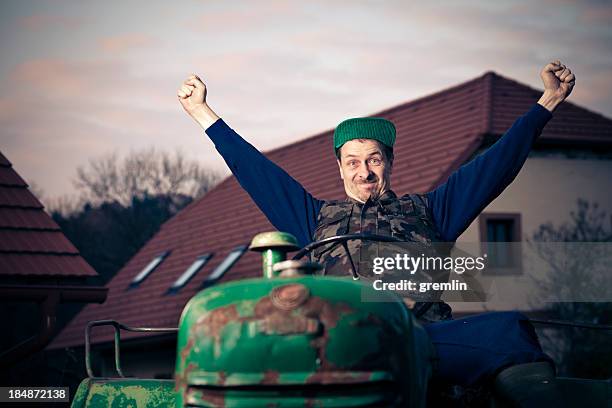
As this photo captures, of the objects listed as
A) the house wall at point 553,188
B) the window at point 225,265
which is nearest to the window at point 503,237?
the house wall at point 553,188

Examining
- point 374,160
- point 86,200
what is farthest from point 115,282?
point 374,160

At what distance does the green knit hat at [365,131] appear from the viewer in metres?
5.15

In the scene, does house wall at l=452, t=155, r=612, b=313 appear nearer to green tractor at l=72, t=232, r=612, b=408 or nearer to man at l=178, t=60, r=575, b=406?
man at l=178, t=60, r=575, b=406

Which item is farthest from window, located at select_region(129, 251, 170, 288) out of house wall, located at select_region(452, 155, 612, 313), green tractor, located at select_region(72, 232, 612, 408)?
green tractor, located at select_region(72, 232, 612, 408)

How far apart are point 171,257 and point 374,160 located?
24.9 meters

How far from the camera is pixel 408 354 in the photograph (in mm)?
3188

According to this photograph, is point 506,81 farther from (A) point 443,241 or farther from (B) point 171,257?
(A) point 443,241

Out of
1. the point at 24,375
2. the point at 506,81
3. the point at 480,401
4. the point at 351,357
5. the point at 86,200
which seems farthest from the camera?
the point at 86,200

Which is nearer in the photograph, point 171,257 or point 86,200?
point 171,257

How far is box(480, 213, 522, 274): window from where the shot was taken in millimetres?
21688

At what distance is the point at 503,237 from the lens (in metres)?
22.5

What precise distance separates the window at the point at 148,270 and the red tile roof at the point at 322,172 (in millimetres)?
340

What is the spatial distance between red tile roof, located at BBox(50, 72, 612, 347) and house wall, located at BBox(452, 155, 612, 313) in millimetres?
515

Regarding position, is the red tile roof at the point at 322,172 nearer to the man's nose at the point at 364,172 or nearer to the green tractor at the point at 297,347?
the man's nose at the point at 364,172
